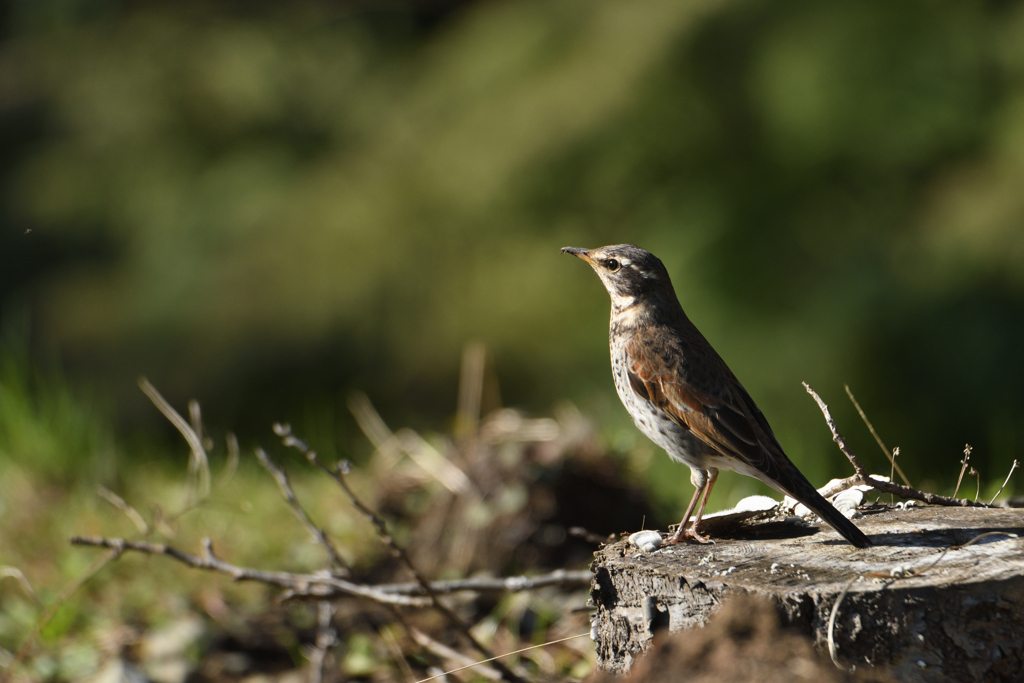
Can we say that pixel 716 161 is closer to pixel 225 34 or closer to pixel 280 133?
Answer: pixel 280 133

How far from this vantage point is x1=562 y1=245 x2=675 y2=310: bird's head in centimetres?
274

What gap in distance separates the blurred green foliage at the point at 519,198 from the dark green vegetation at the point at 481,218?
0.07ft

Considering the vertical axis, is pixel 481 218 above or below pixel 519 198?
below

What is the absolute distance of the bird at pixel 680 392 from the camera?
2340mm

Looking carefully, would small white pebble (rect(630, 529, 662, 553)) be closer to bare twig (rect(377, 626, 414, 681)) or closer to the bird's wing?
the bird's wing

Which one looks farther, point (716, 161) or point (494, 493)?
point (716, 161)

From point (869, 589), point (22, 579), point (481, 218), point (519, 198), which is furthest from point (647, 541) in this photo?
point (481, 218)

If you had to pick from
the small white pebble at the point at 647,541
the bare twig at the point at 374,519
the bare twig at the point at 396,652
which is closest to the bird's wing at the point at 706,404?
the small white pebble at the point at 647,541

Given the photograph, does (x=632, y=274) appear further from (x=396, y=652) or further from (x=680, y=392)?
(x=396, y=652)

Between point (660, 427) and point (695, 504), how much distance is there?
0.79ft

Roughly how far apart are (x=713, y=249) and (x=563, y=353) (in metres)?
1.33

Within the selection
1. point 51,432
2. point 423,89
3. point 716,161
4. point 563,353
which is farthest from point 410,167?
point 51,432

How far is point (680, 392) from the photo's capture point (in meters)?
2.49

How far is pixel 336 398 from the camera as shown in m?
6.85
